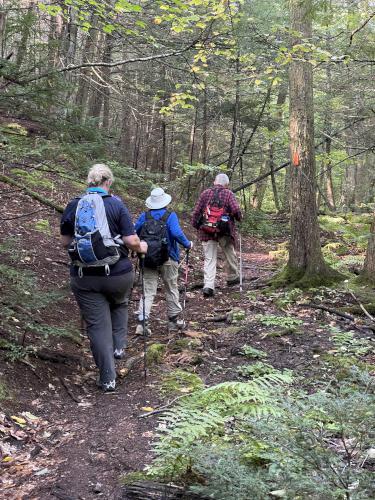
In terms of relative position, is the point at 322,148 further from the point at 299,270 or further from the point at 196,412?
the point at 196,412

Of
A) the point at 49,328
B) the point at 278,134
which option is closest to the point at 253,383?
the point at 49,328

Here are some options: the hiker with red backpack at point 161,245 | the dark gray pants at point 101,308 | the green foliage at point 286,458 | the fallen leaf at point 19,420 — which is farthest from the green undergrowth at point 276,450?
the hiker with red backpack at point 161,245

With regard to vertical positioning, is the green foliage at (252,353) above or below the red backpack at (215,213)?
below

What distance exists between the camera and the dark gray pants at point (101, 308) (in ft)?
16.8

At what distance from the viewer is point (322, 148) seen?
24531mm

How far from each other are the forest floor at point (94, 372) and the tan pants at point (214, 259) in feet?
1.15

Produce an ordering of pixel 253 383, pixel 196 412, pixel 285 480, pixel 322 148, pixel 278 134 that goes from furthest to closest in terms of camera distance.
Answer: pixel 322 148
pixel 278 134
pixel 253 383
pixel 196 412
pixel 285 480

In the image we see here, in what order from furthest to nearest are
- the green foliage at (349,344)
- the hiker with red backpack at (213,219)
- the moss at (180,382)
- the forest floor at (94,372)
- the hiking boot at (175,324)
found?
the hiker with red backpack at (213,219), the hiking boot at (175,324), the green foliage at (349,344), the moss at (180,382), the forest floor at (94,372)

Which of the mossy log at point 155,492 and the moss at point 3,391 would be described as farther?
the moss at point 3,391

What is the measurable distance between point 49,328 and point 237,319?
315 centimetres

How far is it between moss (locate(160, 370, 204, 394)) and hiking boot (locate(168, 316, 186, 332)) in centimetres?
183

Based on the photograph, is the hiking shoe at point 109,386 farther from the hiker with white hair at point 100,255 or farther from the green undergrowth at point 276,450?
the green undergrowth at point 276,450

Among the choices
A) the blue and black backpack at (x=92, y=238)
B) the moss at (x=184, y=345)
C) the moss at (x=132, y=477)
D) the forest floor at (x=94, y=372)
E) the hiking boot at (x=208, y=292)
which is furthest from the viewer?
the hiking boot at (x=208, y=292)

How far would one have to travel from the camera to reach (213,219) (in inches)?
373
